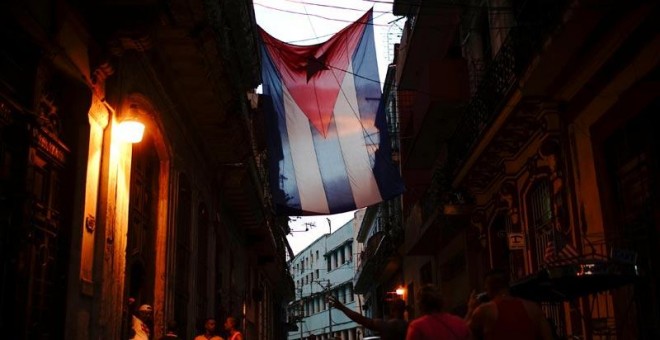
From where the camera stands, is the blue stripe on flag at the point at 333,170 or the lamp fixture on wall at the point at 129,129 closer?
the lamp fixture on wall at the point at 129,129

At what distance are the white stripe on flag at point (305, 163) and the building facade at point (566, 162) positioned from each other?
7.49ft

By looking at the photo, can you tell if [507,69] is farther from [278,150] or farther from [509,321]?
[509,321]

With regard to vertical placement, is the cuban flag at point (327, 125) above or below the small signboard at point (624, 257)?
above

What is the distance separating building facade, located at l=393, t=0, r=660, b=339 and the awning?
13 mm

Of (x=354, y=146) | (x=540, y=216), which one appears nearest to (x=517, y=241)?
(x=540, y=216)

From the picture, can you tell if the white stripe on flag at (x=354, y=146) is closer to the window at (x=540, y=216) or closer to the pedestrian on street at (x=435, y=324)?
the window at (x=540, y=216)

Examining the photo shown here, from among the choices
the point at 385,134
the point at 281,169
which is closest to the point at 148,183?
the point at 281,169

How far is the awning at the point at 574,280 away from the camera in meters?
6.13

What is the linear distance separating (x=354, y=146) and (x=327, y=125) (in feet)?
1.65

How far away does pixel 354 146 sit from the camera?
10398 millimetres

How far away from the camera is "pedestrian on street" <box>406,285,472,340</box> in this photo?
4855 mm

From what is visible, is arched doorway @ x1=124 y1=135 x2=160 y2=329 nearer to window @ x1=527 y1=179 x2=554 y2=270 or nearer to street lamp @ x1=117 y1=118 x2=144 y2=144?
street lamp @ x1=117 y1=118 x2=144 y2=144

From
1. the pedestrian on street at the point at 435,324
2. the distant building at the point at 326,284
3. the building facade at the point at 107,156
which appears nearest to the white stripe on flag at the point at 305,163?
the building facade at the point at 107,156

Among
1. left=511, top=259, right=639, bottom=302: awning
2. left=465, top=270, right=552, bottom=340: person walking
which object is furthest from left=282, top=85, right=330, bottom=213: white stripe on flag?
left=465, top=270, right=552, bottom=340: person walking
